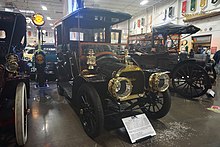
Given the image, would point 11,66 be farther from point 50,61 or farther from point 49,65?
point 50,61

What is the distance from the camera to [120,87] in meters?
2.03

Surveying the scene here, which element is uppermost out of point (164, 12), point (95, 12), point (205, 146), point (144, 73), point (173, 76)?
point (164, 12)

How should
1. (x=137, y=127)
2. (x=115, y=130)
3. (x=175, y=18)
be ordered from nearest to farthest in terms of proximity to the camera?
(x=137, y=127)
(x=115, y=130)
(x=175, y=18)

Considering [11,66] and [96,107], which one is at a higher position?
[11,66]

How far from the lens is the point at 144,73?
2.42 metres

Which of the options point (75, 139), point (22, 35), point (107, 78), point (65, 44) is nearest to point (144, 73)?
point (107, 78)

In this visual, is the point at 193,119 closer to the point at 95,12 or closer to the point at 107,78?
the point at 107,78

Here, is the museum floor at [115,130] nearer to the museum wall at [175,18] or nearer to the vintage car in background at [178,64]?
the vintage car in background at [178,64]

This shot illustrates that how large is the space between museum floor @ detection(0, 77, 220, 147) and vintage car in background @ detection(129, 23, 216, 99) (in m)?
0.85

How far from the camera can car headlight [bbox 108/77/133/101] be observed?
1921mm

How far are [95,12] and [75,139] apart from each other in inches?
86.8

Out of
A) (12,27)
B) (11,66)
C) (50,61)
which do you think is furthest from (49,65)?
(11,66)

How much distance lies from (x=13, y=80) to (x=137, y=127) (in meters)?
1.88

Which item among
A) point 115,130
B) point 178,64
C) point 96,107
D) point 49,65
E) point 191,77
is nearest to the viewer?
point 96,107
